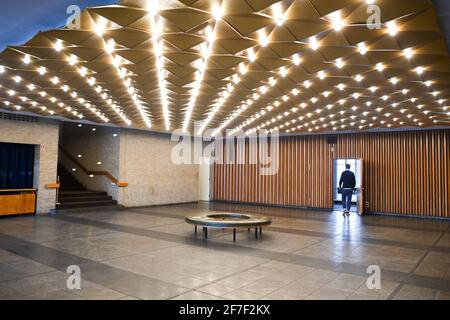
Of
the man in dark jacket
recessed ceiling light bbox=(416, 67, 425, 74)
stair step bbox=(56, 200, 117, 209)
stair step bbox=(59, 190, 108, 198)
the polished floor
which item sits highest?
recessed ceiling light bbox=(416, 67, 425, 74)

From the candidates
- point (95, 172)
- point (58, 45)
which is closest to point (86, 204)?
point (95, 172)

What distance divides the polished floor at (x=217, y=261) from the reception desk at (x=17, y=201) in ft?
5.01

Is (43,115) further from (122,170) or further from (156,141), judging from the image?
(156,141)

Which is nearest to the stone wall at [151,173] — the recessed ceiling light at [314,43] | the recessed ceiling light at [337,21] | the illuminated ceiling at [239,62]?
the illuminated ceiling at [239,62]

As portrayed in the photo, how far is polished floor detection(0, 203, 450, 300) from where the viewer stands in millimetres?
4660

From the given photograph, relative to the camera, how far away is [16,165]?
1298 centimetres

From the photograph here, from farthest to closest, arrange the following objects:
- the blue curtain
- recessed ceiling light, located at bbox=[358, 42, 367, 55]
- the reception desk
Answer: the blue curtain, the reception desk, recessed ceiling light, located at bbox=[358, 42, 367, 55]

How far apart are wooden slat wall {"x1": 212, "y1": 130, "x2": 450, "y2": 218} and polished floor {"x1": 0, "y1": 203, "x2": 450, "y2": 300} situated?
4023 mm

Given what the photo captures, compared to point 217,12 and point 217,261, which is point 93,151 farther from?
point 217,12

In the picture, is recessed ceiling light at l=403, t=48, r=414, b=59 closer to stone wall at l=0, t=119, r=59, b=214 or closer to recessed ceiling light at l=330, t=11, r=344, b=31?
recessed ceiling light at l=330, t=11, r=344, b=31

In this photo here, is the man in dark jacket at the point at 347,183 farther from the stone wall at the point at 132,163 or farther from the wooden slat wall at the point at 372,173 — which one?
the stone wall at the point at 132,163

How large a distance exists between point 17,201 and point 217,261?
966 centimetres

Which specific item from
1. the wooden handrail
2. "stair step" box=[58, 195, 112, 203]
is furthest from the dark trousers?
"stair step" box=[58, 195, 112, 203]

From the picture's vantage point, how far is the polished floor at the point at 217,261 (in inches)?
183
